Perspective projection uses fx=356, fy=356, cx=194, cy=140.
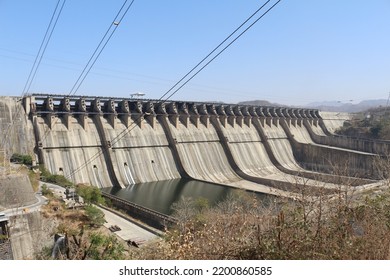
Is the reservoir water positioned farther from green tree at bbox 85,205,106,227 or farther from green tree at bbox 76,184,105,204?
green tree at bbox 85,205,106,227

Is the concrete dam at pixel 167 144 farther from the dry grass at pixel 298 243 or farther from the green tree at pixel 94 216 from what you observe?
the dry grass at pixel 298 243

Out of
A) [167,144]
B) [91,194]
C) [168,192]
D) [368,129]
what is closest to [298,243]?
[91,194]

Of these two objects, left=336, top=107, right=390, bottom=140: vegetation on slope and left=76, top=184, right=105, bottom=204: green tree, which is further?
left=336, top=107, right=390, bottom=140: vegetation on slope

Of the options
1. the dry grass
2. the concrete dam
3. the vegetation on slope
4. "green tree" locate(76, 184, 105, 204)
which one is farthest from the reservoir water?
the vegetation on slope

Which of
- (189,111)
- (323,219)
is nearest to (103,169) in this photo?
(189,111)

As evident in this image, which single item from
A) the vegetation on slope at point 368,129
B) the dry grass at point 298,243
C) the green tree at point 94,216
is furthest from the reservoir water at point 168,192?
the vegetation on slope at point 368,129

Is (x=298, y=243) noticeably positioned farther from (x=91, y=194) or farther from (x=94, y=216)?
(x=91, y=194)
